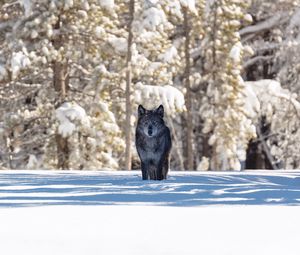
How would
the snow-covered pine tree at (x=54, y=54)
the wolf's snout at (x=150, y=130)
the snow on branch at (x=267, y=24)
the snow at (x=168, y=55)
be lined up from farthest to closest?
the snow on branch at (x=267, y=24), the snow at (x=168, y=55), the snow-covered pine tree at (x=54, y=54), the wolf's snout at (x=150, y=130)

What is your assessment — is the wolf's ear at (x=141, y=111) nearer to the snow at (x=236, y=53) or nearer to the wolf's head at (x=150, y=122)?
the wolf's head at (x=150, y=122)

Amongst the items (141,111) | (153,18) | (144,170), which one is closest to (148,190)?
(141,111)

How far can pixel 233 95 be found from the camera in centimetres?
3170

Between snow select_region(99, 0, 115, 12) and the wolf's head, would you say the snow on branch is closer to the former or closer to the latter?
Result: snow select_region(99, 0, 115, 12)

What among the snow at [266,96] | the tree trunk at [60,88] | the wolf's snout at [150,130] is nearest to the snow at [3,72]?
the tree trunk at [60,88]

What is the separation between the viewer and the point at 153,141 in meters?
11.5

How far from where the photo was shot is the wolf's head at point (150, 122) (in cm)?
1134

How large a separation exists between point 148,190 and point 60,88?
1629cm

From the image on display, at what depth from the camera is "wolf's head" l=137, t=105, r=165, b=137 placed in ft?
37.2

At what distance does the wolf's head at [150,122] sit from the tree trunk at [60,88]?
48.2ft

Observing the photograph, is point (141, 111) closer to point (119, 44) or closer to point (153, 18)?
point (153, 18)
